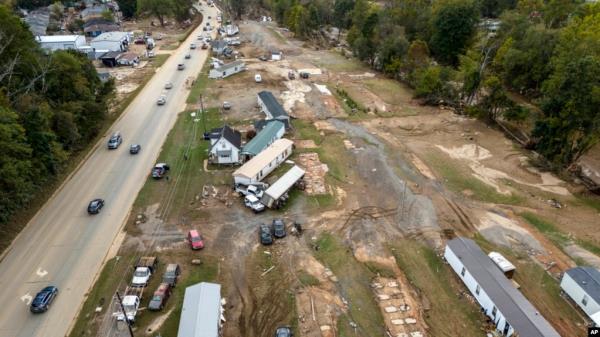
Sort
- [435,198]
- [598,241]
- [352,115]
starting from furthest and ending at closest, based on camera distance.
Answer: [352,115] < [435,198] < [598,241]

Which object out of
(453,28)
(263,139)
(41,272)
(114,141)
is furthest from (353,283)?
(453,28)

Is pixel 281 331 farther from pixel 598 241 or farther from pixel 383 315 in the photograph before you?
pixel 598 241

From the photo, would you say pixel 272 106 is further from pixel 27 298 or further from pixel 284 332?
pixel 27 298

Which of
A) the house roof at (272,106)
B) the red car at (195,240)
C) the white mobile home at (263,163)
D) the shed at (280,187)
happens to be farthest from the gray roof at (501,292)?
the house roof at (272,106)

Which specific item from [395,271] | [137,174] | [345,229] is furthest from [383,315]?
[137,174]

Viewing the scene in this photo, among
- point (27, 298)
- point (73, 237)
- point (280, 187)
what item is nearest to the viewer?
point (27, 298)

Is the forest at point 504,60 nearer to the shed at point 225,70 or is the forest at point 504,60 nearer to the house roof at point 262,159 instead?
the shed at point 225,70
